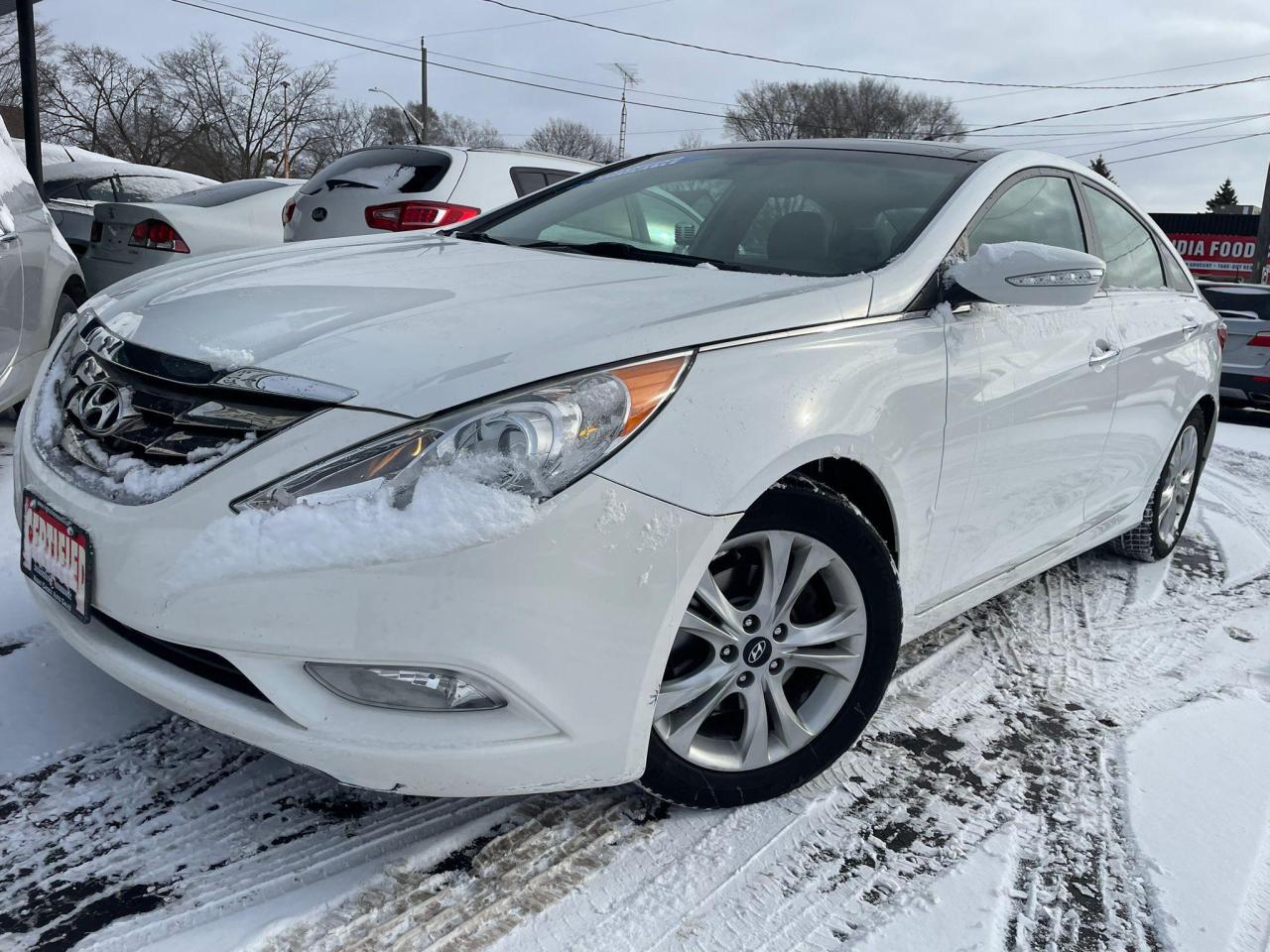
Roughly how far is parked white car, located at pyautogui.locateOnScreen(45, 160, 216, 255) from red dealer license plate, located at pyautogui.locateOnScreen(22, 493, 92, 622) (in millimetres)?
5696

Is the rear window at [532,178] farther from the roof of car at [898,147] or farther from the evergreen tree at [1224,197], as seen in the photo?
the evergreen tree at [1224,197]

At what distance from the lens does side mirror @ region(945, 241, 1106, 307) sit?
238 cm

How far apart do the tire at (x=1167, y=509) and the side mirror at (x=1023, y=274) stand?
5.79 ft

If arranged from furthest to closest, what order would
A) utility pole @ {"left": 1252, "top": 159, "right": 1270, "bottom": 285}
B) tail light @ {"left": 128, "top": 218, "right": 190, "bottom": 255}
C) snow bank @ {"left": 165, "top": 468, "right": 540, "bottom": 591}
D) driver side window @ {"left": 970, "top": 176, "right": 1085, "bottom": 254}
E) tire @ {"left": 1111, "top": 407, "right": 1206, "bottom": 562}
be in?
utility pole @ {"left": 1252, "top": 159, "right": 1270, "bottom": 285} → tail light @ {"left": 128, "top": 218, "right": 190, "bottom": 255} → tire @ {"left": 1111, "top": 407, "right": 1206, "bottom": 562} → driver side window @ {"left": 970, "top": 176, "right": 1085, "bottom": 254} → snow bank @ {"left": 165, "top": 468, "right": 540, "bottom": 591}

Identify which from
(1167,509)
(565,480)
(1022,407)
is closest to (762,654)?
(565,480)

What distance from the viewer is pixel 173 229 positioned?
6297 millimetres

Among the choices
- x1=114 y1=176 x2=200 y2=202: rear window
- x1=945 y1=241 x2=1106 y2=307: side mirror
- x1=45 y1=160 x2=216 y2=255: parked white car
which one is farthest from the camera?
x1=114 y1=176 x2=200 y2=202: rear window

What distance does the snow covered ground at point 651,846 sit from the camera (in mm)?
1740

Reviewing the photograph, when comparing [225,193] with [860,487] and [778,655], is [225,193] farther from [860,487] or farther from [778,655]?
[778,655]

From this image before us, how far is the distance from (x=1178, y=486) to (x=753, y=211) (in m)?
2.52

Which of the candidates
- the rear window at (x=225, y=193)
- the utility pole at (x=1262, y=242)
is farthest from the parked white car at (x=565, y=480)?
the utility pole at (x=1262, y=242)

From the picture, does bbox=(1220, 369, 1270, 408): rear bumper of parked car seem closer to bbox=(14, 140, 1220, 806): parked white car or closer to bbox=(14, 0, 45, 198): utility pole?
bbox=(14, 140, 1220, 806): parked white car

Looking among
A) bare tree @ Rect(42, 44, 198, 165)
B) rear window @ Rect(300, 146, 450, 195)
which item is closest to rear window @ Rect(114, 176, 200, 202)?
rear window @ Rect(300, 146, 450, 195)

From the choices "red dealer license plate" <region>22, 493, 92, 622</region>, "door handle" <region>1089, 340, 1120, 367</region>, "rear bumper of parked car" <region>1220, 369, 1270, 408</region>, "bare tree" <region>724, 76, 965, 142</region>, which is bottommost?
"rear bumper of parked car" <region>1220, 369, 1270, 408</region>
